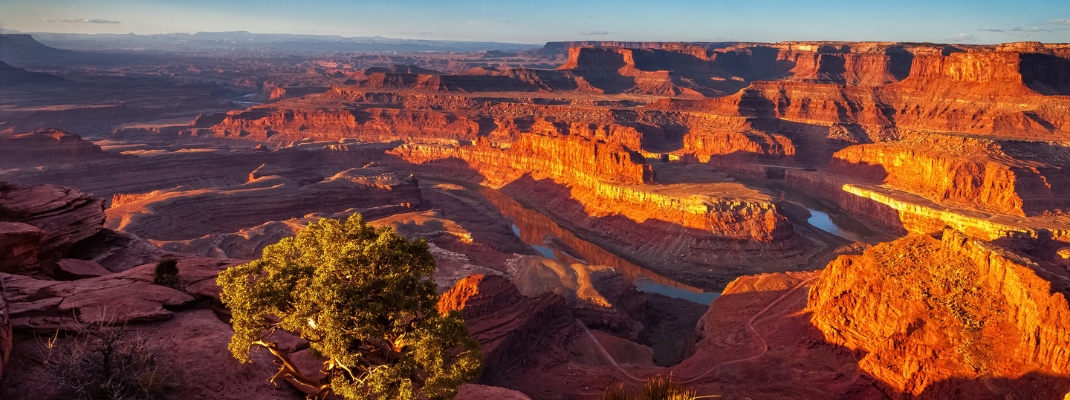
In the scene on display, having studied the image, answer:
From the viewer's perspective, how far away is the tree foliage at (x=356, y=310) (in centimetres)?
1427

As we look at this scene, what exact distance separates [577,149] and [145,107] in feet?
398

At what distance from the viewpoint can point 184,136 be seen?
411 feet

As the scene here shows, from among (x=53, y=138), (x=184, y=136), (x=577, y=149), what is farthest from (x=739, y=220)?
(x=184, y=136)

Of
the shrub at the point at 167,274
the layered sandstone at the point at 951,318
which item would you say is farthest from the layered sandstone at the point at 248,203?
the layered sandstone at the point at 951,318

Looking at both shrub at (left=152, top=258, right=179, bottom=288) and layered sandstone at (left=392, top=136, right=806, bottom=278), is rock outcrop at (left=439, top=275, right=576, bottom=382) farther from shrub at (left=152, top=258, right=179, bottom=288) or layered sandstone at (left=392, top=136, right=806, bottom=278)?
layered sandstone at (left=392, top=136, right=806, bottom=278)

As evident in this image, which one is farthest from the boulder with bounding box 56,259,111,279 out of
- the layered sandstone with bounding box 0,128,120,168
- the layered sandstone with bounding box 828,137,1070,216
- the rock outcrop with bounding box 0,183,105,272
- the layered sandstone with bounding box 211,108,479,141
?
the layered sandstone with bounding box 211,108,479,141

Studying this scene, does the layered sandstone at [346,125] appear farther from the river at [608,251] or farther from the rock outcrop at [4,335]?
the rock outcrop at [4,335]

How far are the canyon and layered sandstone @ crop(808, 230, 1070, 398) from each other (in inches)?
3.6

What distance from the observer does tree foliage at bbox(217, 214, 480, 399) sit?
14273mm

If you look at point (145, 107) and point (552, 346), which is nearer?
point (552, 346)

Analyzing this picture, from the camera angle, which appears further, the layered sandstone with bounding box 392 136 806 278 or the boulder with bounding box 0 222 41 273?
the layered sandstone with bounding box 392 136 806 278

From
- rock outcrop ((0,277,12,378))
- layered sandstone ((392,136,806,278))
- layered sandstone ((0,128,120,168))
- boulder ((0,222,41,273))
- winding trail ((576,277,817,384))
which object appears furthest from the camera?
layered sandstone ((0,128,120,168))

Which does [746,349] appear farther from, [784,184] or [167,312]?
[784,184]

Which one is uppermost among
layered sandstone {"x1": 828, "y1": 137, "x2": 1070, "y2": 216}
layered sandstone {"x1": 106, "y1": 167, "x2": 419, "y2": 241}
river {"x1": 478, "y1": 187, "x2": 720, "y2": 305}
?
layered sandstone {"x1": 828, "y1": 137, "x2": 1070, "y2": 216}
